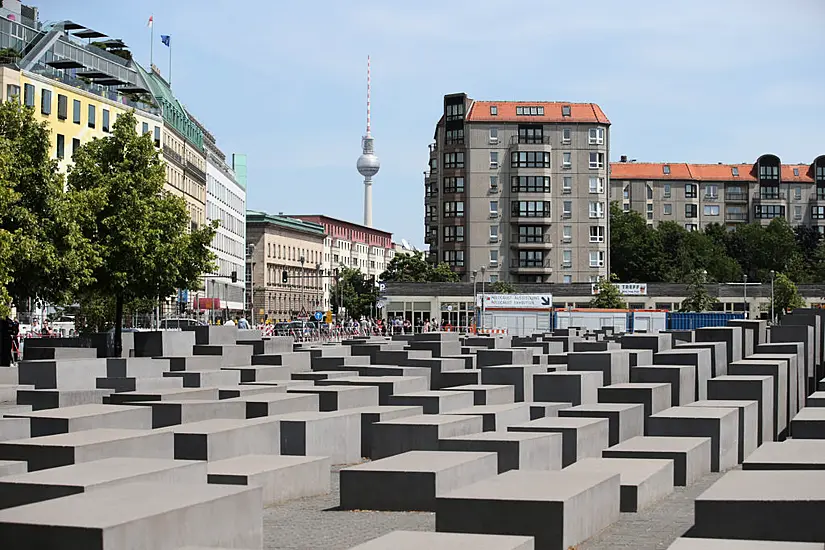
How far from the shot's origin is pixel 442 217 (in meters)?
104

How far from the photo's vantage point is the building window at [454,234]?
10344 cm

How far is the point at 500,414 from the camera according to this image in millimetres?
17031

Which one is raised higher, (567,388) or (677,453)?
(567,388)

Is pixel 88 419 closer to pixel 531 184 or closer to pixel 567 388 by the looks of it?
pixel 567 388

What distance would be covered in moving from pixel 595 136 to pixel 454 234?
1323cm

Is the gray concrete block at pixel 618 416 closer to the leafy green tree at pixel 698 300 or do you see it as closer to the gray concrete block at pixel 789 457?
the gray concrete block at pixel 789 457

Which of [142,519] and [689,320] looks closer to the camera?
[142,519]

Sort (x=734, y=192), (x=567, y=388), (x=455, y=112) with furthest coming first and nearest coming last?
(x=734, y=192), (x=455, y=112), (x=567, y=388)

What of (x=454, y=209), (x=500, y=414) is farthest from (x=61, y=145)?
(x=500, y=414)

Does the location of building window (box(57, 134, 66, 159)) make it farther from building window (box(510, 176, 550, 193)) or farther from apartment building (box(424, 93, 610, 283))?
building window (box(510, 176, 550, 193))

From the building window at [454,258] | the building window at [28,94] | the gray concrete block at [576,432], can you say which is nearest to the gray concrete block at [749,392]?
the gray concrete block at [576,432]

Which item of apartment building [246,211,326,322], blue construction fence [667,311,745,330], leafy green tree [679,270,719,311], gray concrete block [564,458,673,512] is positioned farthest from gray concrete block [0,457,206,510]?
apartment building [246,211,326,322]

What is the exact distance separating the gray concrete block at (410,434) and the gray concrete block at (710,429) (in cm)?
232

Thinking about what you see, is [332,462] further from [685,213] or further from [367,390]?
[685,213]
